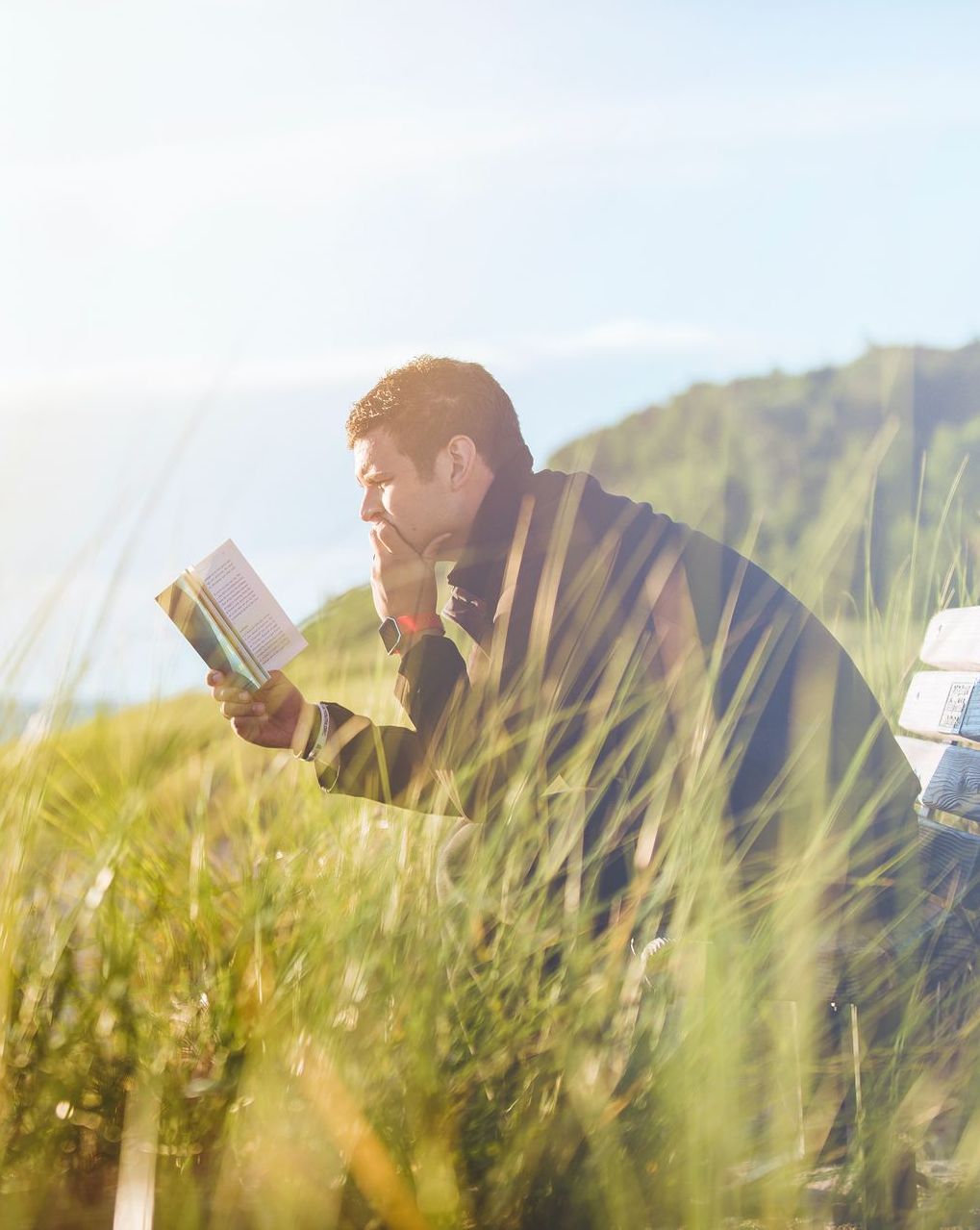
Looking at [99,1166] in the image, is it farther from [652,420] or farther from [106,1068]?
[652,420]

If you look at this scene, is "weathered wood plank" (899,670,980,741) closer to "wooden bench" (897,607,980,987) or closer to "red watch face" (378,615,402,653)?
"wooden bench" (897,607,980,987)

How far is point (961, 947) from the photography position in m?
2.72

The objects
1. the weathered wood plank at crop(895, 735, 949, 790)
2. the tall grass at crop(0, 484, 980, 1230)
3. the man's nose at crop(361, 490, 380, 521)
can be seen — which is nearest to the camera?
the tall grass at crop(0, 484, 980, 1230)

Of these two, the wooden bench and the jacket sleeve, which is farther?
the wooden bench

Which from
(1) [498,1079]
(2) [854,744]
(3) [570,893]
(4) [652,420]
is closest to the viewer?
(1) [498,1079]

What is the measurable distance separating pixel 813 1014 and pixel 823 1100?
151 mm

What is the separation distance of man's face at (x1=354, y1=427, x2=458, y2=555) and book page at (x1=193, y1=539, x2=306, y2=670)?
581 millimetres

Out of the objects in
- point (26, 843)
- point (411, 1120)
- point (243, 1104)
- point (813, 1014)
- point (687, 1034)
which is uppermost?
point (26, 843)

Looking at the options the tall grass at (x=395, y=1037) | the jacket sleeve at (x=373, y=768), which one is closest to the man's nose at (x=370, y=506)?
the jacket sleeve at (x=373, y=768)

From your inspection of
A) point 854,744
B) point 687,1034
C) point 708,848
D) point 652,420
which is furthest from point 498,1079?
point 652,420

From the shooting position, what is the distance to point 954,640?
329 centimetres

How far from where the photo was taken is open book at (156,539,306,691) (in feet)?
8.18

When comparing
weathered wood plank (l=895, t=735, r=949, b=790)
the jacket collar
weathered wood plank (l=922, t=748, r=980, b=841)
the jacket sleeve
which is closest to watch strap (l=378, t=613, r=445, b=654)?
the jacket collar

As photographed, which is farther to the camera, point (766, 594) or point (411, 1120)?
point (766, 594)
